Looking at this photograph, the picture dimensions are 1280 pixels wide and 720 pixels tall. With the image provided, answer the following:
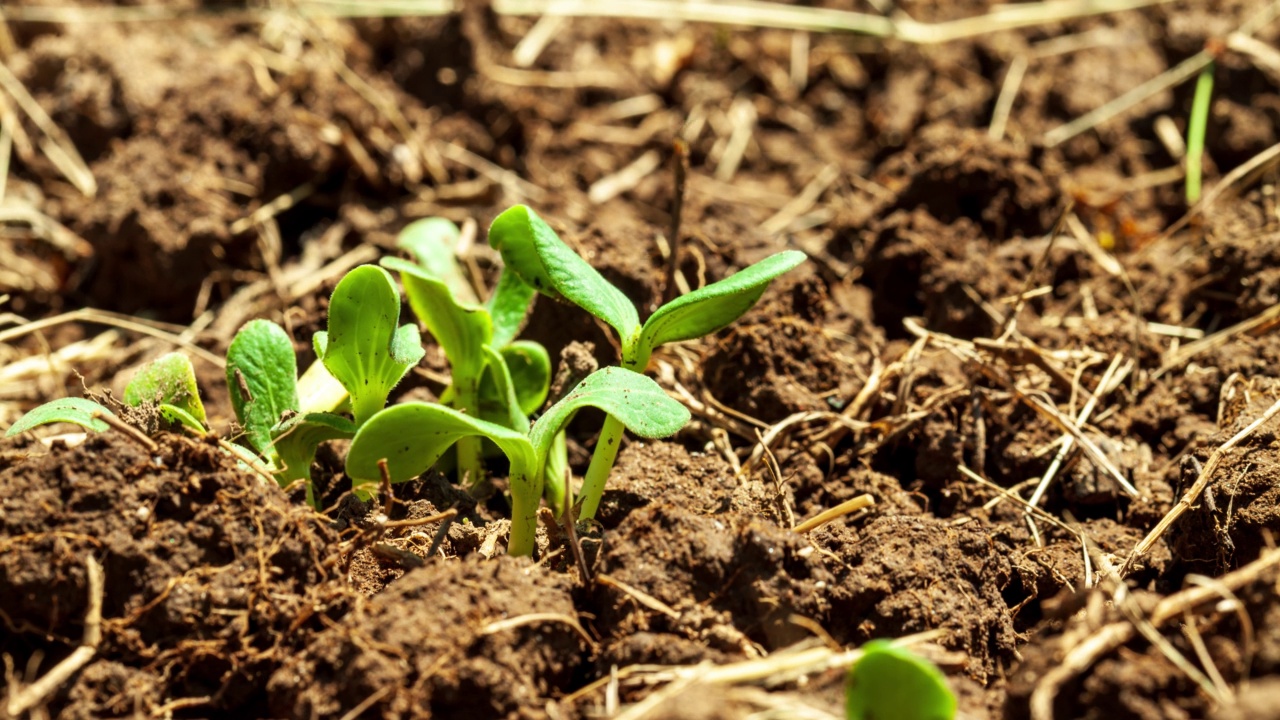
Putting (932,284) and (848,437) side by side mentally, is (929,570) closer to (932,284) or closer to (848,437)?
(848,437)

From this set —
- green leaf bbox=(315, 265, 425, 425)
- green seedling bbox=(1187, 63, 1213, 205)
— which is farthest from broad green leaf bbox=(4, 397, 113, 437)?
green seedling bbox=(1187, 63, 1213, 205)

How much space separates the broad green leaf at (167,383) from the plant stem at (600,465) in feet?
2.26

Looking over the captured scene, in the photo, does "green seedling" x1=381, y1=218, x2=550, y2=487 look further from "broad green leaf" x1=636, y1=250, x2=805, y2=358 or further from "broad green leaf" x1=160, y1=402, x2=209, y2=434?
"broad green leaf" x1=160, y1=402, x2=209, y2=434

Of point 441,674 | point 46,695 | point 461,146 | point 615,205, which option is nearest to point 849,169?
point 615,205

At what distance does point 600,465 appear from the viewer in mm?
1866

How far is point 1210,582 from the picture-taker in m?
1.45

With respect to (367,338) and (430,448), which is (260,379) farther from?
(430,448)

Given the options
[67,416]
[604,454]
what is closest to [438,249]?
[604,454]

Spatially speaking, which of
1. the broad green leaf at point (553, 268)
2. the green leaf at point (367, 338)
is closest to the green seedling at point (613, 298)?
the broad green leaf at point (553, 268)

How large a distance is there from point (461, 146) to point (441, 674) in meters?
2.05

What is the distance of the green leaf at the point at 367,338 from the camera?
5.79ft

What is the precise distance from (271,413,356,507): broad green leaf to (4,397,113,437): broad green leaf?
28cm

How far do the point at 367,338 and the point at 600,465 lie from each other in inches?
17.9

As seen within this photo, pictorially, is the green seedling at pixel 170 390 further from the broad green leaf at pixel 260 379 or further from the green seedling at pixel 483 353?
the green seedling at pixel 483 353
